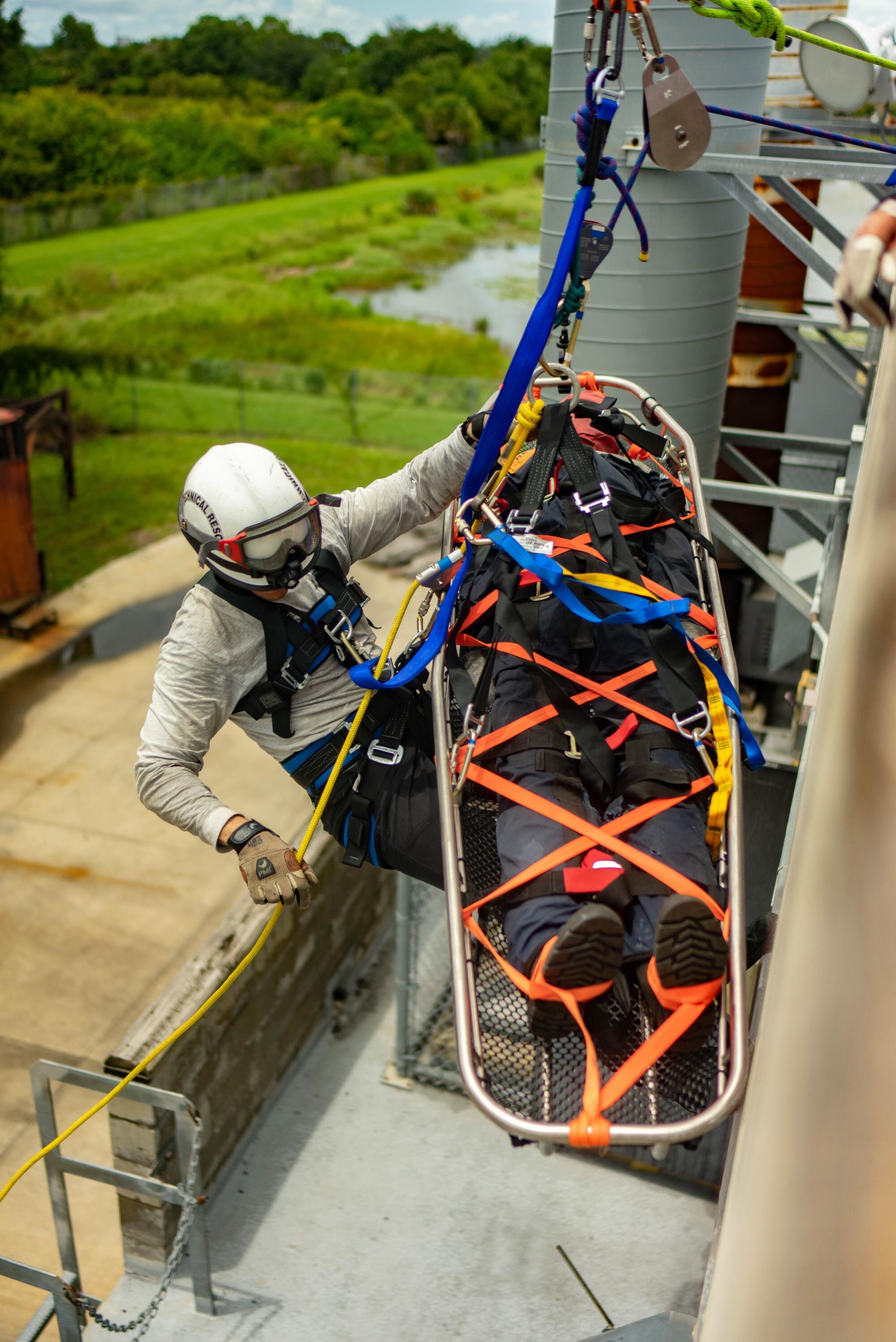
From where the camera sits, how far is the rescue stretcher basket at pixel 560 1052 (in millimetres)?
2432

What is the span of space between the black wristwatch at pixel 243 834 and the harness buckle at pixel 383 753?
0.52 metres

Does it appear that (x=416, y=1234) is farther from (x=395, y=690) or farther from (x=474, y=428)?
(x=474, y=428)

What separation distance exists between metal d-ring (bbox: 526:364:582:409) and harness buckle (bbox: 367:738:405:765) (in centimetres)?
130

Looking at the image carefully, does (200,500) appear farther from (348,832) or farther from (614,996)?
(614,996)

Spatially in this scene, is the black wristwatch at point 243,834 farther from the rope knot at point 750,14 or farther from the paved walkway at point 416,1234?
the paved walkway at point 416,1234

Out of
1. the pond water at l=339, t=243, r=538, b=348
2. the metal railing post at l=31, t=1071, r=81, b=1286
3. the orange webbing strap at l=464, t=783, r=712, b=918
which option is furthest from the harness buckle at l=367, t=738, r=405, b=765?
the pond water at l=339, t=243, r=538, b=348

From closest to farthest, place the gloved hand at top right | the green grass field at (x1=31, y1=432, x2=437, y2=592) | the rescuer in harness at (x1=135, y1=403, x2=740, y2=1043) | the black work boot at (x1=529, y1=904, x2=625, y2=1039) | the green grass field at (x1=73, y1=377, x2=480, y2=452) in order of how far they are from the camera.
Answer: the gloved hand at top right, the black work boot at (x1=529, y1=904, x2=625, y2=1039), the rescuer in harness at (x1=135, y1=403, x2=740, y2=1043), the green grass field at (x1=31, y1=432, x2=437, y2=592), the green grass field at (x1=73, y1=377, x2=480, y2=452)

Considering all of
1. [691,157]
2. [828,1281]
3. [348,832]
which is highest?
[691,157]

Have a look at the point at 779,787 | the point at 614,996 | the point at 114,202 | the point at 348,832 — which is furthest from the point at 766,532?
the point at 114,202

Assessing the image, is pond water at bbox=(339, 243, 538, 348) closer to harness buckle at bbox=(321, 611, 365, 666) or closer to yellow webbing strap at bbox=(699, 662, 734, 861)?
harness buckle at bbox=(321, 611, 365, 666)

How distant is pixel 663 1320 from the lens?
151 inches

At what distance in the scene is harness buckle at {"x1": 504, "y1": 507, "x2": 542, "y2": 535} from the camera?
3686mm

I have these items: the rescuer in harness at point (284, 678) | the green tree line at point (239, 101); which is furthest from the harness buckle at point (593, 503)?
the green tree line at point (239, 101)

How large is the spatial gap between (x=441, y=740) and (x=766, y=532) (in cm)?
589
